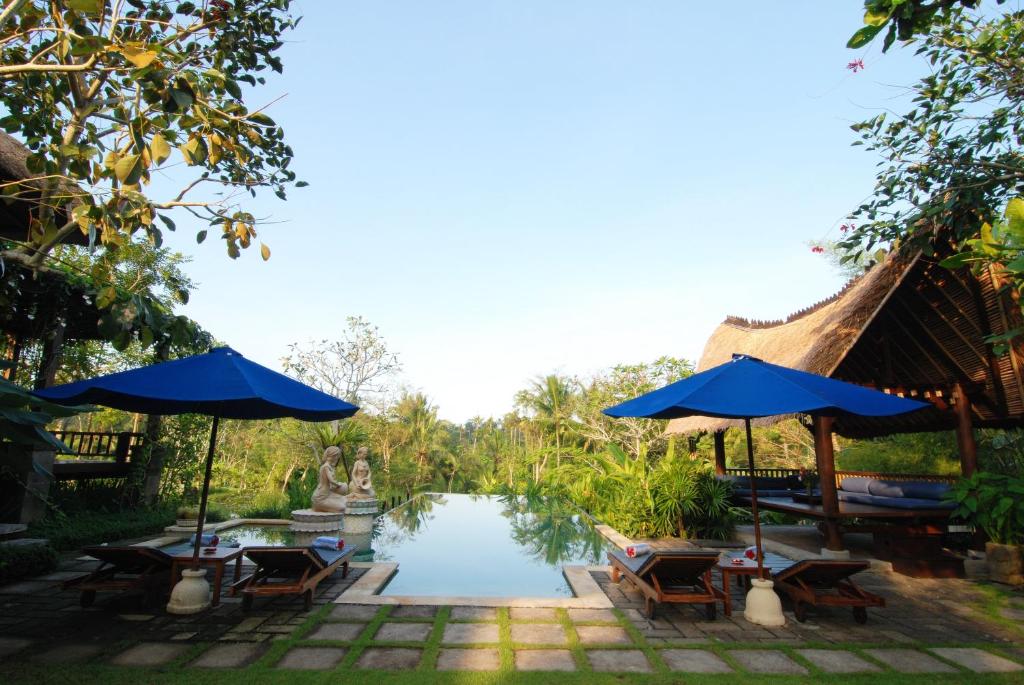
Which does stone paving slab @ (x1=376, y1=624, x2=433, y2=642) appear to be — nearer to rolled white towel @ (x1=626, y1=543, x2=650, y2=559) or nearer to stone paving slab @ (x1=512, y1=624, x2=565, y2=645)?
stone paving slab @ (x1=512, y1=624, x2=565, y2=645)

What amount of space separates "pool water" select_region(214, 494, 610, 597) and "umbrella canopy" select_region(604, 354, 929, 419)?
2.50m

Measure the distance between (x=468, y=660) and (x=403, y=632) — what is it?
0.74 meters

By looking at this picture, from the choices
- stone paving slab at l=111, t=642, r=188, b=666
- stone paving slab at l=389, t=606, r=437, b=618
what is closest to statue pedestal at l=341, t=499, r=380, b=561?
stone paving slab at l=389, t=606, r=437, b=618

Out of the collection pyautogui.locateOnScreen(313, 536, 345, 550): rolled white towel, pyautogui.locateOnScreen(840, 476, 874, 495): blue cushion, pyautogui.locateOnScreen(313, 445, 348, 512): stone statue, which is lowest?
pyautogui.locateOnScreen(313, 536, 345, 550): rolled white towel

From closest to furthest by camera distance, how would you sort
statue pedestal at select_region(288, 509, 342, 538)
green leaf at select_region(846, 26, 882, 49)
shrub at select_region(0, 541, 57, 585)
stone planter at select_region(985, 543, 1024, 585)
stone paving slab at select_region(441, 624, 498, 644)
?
1. green leaf at select_region(846, 26, 882, 49)
2. stone paving slab at select_region(441, 624, 498, 644)
3. shrub at select_region(0, 541, 57, 585)
4. stone planter at select_region(985, 543, 1024, 585)
5. statue pedestal at select_region(288, 509, 342, 538)

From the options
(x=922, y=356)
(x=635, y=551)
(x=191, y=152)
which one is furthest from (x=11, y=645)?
(x=922, y=356)

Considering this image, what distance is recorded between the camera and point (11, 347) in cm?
894

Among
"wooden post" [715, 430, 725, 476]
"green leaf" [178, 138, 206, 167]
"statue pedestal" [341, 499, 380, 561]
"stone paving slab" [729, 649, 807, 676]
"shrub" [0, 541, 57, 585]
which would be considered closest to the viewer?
"green leaf" [178, 138, 206, 167]

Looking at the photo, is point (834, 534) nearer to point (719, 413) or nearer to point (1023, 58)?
point (719, 413)

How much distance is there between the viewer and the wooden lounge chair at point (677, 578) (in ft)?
14.1

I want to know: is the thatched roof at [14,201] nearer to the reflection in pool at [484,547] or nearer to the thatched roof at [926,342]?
the reflection in pool at [484,547]

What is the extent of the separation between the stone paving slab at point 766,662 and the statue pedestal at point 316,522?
19.7 feet

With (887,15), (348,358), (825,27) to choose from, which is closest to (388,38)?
(825,27)

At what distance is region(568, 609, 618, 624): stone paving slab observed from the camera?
4.25 metres
